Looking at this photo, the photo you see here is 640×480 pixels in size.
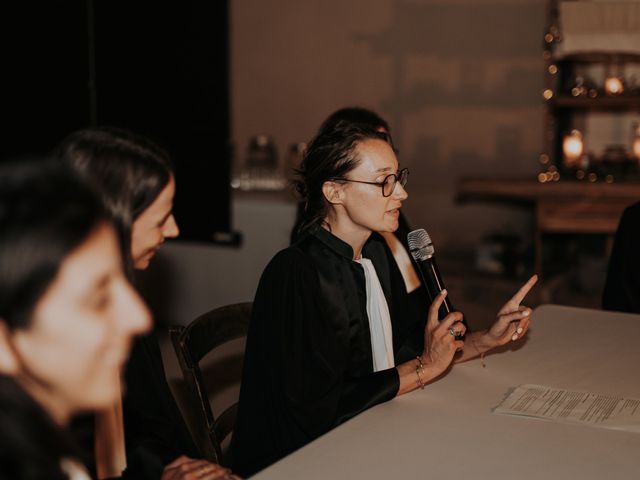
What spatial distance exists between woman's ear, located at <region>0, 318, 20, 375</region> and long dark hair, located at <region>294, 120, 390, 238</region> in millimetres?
1357

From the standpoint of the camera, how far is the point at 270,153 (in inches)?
215

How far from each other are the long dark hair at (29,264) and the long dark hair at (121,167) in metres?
0.59

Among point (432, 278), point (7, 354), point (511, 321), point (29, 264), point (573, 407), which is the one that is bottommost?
point (573, 407)

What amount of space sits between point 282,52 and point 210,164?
184 cm

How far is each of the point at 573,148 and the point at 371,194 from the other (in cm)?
327

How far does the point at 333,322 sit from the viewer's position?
7.25ft

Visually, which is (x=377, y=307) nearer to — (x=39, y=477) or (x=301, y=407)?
(x=301, y=407)

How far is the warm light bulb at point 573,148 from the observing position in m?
5.16

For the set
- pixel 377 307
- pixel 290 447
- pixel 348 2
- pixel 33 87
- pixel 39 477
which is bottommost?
pixel 290 447

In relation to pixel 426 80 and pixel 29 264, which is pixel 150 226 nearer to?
pixel 29 264

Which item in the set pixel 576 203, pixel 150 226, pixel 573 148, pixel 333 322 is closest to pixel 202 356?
pixel 333 322

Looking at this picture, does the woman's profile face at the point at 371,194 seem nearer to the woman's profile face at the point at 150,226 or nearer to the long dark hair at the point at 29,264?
the woman's profile face at the point at 150,226

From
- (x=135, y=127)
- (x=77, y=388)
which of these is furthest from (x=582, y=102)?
(x=77, y=388)

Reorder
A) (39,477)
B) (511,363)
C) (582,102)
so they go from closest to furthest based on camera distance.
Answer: (39,477) < (511,363) < (582,102)
